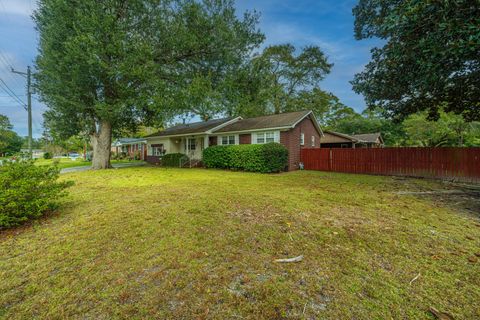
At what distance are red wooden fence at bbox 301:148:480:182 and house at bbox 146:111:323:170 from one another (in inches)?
53.6

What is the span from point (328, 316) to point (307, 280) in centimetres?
50

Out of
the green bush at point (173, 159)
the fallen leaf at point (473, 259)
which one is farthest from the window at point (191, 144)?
the fallen leaf at point (473, 259)

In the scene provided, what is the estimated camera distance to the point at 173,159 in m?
18.3

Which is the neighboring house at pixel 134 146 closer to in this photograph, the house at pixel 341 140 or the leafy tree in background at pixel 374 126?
the house at pixel 341 140

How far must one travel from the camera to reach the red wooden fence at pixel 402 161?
924cm

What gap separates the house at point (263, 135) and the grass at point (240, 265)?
9522mm

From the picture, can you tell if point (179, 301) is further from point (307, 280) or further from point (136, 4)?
point (136, 4)

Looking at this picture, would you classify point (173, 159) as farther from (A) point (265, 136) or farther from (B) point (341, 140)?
(B) point (341, 140)

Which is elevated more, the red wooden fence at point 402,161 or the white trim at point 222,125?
the white trim at point 222,125

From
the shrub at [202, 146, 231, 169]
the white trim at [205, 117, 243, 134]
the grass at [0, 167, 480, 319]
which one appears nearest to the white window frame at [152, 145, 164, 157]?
the white trim at [205, 117, 243, 134]

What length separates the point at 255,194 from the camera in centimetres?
657

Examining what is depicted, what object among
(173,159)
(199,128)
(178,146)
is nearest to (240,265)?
(173,159)

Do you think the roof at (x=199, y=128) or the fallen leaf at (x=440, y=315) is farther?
the roof at (x=199, y=128)

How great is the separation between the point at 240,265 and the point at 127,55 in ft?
43.5
